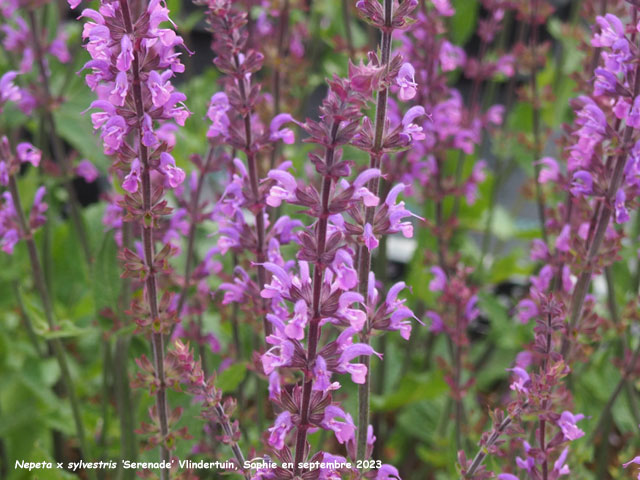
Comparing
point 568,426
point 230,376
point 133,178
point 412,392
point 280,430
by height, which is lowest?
point 412,392

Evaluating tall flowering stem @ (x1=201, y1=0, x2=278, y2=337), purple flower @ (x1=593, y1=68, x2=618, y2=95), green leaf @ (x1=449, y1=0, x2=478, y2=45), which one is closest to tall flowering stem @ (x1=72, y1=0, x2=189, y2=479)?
tall flowering stem @ (x1=201, y1=0, x2=278, y2=337)

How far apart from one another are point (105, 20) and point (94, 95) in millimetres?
1131

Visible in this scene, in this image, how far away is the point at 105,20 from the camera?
823 mm

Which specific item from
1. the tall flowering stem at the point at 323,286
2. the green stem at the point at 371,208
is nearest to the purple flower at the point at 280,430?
the tall flowering stem at the point at 323,286

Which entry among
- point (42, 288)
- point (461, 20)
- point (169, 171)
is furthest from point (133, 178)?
point (461, 20)

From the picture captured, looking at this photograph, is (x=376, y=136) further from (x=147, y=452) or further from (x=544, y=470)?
(x=147, y=452)

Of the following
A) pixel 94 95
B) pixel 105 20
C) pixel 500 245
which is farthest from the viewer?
pixel 500 245

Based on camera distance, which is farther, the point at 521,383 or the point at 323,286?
the point at 521,383

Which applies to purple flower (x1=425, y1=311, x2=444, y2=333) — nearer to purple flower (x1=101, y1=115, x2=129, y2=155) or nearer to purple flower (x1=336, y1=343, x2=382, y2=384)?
purple flower (x1=336, y1=343, x2=382, y2=384)

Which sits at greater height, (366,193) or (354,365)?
(366,193)

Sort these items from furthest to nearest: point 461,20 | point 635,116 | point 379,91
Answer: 1. point 461,20
2. point 635,116
3. point 379,91

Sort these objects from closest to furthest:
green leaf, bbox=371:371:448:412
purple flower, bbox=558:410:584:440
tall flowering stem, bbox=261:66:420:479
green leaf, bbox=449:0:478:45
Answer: tall flowering stem, bbox=261:66:420:479
purple flower, bbox=558:410:584:440
green leaf, bbox=371:371:448:412
green leaf, bbox=449:0:478:45

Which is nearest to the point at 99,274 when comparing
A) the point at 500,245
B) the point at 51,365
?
the point at 51,365

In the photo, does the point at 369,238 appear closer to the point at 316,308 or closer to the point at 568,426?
the point at 316,308
